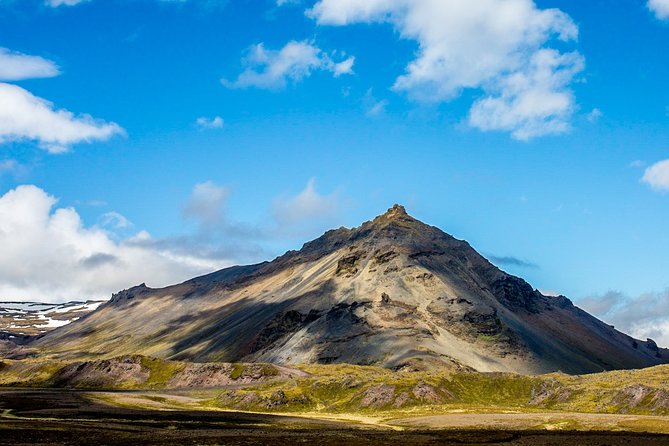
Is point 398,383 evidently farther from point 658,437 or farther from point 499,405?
point 658,437

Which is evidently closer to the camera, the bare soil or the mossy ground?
the bare soil

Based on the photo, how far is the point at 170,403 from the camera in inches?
6860

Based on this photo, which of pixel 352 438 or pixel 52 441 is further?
pixel 352 438

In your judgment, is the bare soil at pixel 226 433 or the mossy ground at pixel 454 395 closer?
the bare soil at pixel 226 433

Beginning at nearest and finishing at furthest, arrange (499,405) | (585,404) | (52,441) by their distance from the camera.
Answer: (52,441) → (585,404) → (499,405)

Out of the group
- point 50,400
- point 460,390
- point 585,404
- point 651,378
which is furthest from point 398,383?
point 50,400

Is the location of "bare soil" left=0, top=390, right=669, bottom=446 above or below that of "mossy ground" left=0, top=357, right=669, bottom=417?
below

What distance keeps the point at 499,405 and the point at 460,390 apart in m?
14.0

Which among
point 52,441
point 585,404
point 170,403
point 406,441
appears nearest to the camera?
point 52,441

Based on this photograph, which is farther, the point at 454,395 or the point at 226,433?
the point at 454,395

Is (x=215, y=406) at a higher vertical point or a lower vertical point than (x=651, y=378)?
lower

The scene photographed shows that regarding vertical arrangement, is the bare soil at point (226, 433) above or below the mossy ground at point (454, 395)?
below

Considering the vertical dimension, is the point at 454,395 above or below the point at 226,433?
above

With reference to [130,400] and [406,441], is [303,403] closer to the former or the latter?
[130,400]
